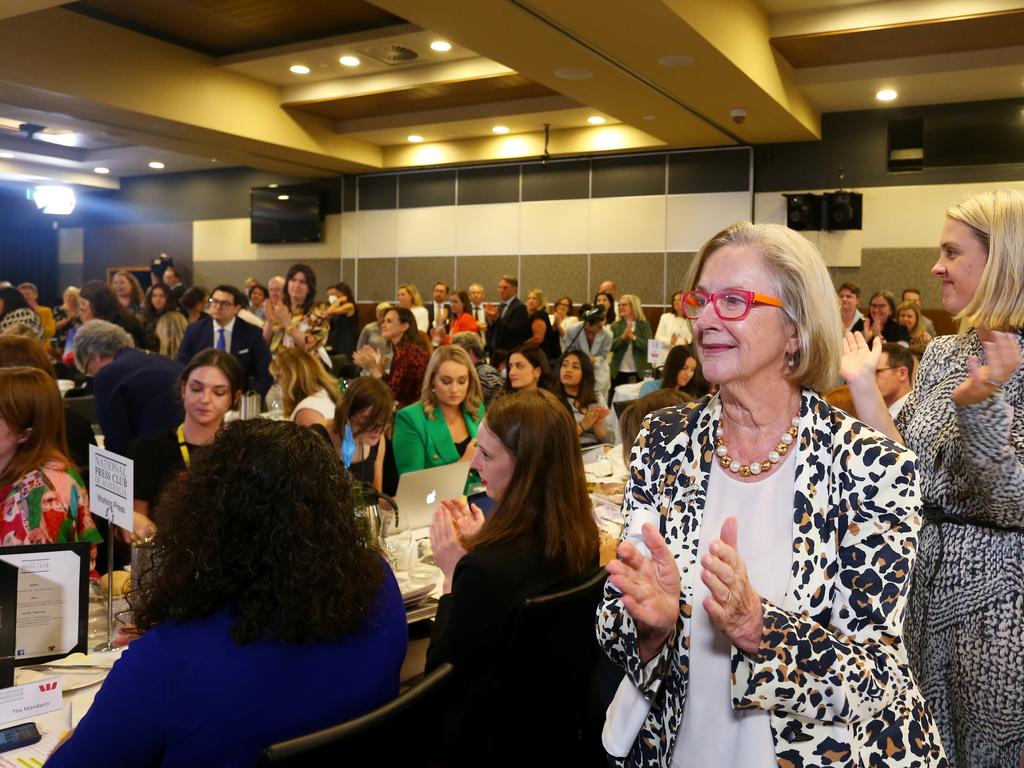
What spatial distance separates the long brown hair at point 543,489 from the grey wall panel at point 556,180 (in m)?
10.2

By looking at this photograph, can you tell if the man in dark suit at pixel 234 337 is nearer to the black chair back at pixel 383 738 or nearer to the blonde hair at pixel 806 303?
the black chair back at pixel 383 738

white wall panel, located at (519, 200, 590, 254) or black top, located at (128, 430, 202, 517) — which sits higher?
white wall panel, located at (519, 200, 590, 254)

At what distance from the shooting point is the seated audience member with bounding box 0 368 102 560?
238 cm

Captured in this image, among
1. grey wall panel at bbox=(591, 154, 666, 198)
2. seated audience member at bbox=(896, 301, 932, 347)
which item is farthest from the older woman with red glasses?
grey wall panel at bbox=(591, 154, 666, 198)

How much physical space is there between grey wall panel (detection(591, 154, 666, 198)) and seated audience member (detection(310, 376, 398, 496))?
8575 mm

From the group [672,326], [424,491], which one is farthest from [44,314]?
[424,491]

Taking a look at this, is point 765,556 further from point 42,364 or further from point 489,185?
point 489,185

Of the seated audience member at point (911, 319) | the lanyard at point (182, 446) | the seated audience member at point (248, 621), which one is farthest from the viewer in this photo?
the seated audience member at point (911, 319)

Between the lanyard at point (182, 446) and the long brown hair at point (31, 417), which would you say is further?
the lanyard at point (182, 446)

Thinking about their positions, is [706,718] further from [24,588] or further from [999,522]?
[24,588]

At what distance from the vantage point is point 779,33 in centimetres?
785

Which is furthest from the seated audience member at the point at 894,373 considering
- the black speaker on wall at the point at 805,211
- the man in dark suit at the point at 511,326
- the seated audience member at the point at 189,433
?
the black speaker on wall at the point at 805,211

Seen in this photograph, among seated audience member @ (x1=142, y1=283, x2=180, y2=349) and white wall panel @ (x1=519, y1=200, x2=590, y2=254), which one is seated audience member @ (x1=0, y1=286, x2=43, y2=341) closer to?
seated audience member @ (x1=142, y1=283, x2=180, y2=349)

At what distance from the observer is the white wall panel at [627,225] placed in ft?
38.3
